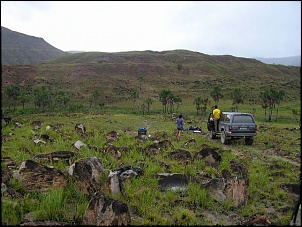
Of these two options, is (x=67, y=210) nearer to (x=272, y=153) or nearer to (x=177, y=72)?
(x=272, y=153)

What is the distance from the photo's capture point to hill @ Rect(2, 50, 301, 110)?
10406 cm

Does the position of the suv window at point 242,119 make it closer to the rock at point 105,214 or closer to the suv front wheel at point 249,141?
the suv front wheel at point 249,141

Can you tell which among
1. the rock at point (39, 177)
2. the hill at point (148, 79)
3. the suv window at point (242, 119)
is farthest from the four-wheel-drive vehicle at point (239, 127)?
the hill at point (148, 79)

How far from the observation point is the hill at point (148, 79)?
104062 millimetres

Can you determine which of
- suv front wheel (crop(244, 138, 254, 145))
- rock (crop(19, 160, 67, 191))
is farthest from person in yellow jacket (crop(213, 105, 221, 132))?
rock (crop(19, 160, 67, 191))

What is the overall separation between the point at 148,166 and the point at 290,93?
112 m

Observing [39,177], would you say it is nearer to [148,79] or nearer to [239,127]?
[239,127]

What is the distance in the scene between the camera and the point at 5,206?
4738 mm

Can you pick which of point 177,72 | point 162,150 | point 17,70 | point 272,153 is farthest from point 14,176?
point 177,72

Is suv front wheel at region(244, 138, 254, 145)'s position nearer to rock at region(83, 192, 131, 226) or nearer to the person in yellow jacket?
the person in yellow jacket

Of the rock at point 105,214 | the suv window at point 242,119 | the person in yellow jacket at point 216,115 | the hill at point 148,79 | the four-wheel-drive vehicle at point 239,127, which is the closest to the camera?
the rock at point 105,214

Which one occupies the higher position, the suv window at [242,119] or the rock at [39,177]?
Answer: the suv window at [242,119]

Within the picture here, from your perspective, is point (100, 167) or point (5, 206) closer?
point (5, 206)

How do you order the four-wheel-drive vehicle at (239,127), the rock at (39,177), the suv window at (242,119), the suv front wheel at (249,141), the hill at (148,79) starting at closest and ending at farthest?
the rock at (39,177) → the four-wheel-drive vehicle at (239,127) → the suv window at (242,119) → the suv front wheel at (249,141) → the hill at (148,79)
